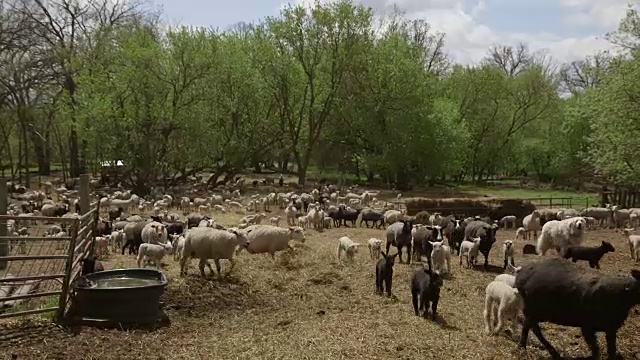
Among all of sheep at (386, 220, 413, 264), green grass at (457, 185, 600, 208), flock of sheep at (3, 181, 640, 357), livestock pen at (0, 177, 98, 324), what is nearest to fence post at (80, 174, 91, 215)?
livestock pen at (0, 177, 98, 324)

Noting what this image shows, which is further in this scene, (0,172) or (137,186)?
(0,172)

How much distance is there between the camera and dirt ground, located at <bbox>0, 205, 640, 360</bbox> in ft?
25.7

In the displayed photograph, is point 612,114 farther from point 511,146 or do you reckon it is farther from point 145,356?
point 511,146

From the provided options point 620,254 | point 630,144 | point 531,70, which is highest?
point 531,70

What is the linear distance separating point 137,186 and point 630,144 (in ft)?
89.2

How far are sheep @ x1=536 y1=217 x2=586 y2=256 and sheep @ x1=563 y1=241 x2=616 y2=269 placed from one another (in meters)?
1.89

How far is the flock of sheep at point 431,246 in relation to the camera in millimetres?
7504

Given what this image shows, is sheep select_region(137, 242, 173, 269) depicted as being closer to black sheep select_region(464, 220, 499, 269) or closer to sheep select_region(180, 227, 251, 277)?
sheep select_region(180, 227, 251, 277)

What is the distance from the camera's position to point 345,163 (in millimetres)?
54312

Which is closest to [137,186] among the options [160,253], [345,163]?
[345,163]

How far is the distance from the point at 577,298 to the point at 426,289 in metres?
2.73

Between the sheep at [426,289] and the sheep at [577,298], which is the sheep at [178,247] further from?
the sheep at [577,298]

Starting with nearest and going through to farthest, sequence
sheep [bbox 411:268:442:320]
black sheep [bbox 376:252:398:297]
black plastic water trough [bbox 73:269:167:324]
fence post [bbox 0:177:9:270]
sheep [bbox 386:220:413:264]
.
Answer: black plastic water trough [bbox 73:269:167:324], sheep [bbox 411:268:442:320], black sheep [bbox 376:252:398:297], fence post [bbox 0:177:9:270], sheep [bbox 386:220:413:264]

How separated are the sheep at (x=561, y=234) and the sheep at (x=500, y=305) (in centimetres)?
815
